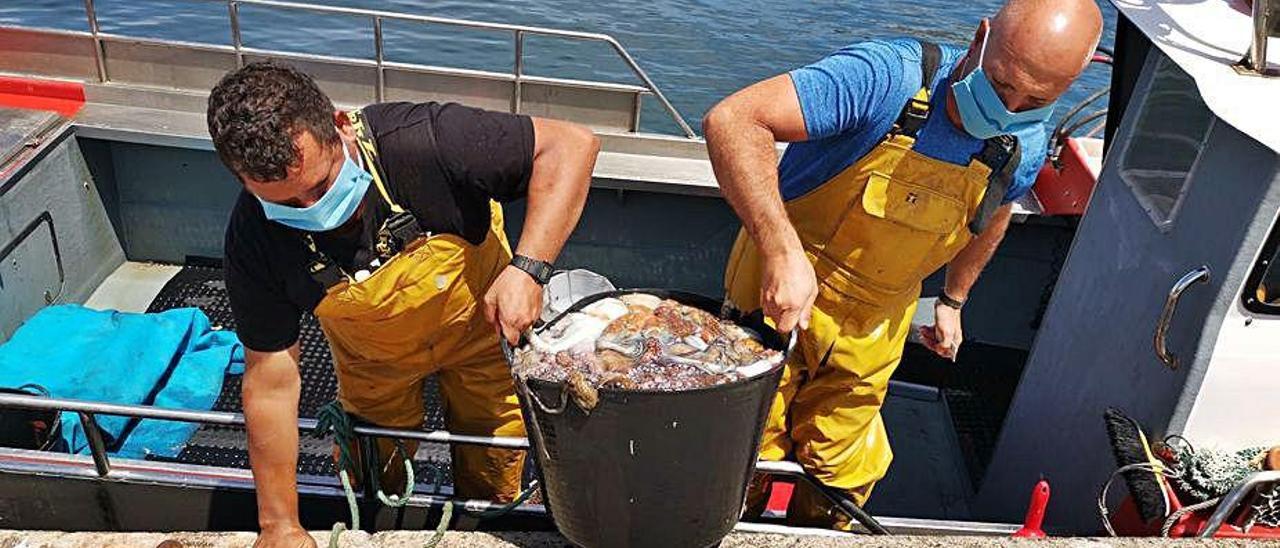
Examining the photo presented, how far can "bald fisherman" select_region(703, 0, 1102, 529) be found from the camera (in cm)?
240

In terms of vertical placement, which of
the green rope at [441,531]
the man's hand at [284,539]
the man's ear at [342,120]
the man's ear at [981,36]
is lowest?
the man's hand at [284,539]

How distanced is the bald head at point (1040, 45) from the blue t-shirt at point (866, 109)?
0.68 ft

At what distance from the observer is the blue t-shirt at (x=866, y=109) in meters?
2.51

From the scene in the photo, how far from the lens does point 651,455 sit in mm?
2154

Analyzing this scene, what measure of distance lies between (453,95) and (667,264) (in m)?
1.86

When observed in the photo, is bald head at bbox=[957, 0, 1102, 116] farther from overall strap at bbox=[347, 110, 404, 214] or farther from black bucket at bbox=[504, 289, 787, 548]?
overall strap at bbox=[347, 110, 404, 214]

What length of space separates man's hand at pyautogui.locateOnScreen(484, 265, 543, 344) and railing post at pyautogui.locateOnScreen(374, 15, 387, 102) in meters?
3.66

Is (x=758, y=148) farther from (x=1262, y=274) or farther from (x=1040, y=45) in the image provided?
(x=1262, y=274)

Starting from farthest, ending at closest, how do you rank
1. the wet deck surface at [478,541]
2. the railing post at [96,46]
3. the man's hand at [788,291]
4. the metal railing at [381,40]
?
1. the railing post at [96,46]
2. the metal railing at [381,40]
3. the wet deck surface at [478,541]
4. the man's hand at [788,291]

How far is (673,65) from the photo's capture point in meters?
13.4

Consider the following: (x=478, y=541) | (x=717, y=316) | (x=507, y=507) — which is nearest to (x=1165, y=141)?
(x=717, y=316)

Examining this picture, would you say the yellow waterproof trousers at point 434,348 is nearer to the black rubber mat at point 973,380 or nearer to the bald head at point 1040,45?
the bald head at point 1040,45

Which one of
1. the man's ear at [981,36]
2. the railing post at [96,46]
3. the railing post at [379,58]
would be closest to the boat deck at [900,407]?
the railing post at [96,46]

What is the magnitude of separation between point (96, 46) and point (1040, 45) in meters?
5.71
